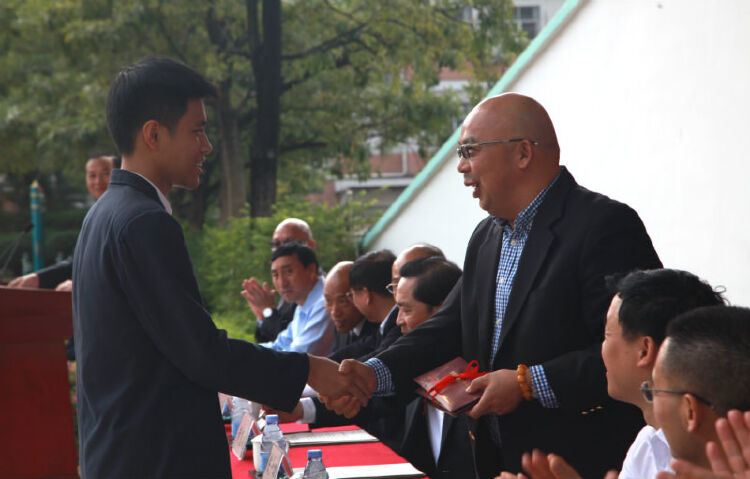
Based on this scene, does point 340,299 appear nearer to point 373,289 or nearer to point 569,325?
point 373,289

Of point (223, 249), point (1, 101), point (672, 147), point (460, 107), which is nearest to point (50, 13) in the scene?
point (1, 101)

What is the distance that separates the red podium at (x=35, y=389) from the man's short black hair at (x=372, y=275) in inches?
68.0

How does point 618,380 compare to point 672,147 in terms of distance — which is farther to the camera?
point 672,147

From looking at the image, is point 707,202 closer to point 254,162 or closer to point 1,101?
point 254,162

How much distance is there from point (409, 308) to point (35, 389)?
1.80 meters

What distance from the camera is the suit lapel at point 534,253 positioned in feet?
9.36

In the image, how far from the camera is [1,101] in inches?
650

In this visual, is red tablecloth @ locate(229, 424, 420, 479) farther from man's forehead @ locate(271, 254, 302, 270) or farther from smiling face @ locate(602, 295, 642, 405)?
man's forehead @ locate(271, 254, 302, 270)

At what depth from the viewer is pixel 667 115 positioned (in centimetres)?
448

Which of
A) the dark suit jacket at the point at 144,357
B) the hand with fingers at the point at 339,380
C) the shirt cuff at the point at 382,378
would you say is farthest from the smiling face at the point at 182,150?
the shirt cuff at the point at 382,378

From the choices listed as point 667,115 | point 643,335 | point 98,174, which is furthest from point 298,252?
point 643,335

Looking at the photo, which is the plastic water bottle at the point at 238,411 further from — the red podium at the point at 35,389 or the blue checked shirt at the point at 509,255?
the blue checked shirt at the point at 509,255

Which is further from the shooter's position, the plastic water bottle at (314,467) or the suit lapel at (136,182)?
the plastic water bottle at (314,467)

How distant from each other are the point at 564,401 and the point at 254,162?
11503 mm
